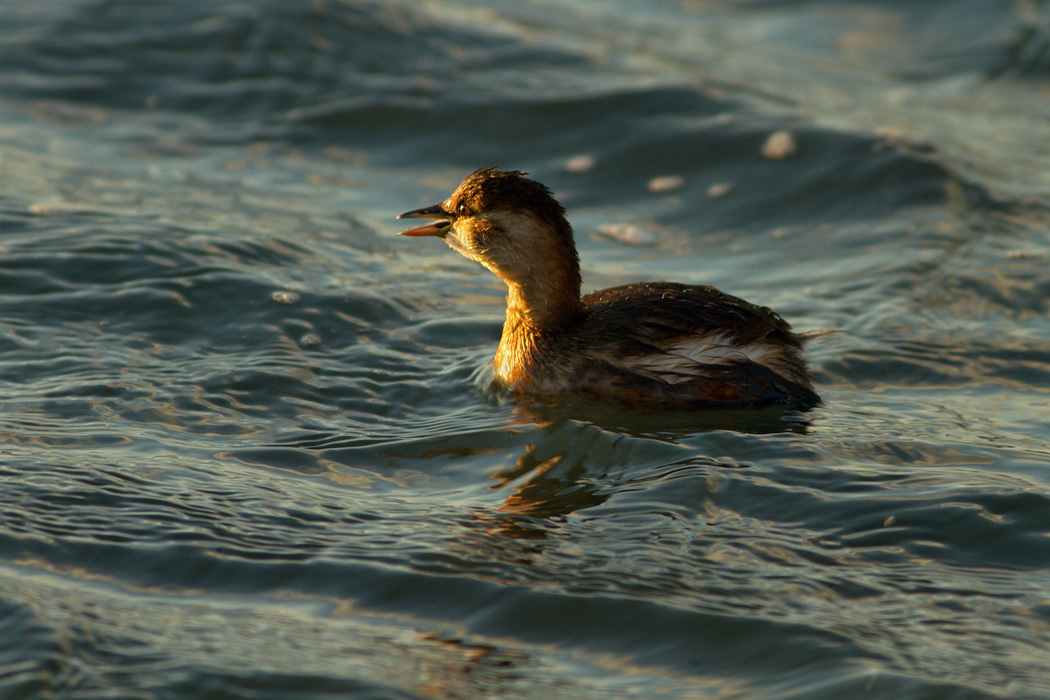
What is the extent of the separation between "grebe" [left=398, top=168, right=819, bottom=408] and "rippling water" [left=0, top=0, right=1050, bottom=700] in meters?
0.18

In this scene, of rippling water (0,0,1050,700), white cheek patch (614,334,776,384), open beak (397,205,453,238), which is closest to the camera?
rippling water (0,0,1050,700)

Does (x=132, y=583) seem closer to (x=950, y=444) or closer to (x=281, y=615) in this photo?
(x=281, y=615)

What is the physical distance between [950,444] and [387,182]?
579 cm

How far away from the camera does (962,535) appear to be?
16.4 feet

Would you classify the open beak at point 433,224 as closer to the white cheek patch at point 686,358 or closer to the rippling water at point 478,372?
the rippling water at point 478,372

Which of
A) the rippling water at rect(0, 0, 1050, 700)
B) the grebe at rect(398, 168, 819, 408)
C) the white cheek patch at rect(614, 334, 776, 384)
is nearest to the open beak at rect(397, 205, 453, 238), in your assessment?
the grebe at rect(398, 168, 819, 408)

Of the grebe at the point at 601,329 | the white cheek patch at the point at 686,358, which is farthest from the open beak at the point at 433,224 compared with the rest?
the white cheek patch at the point at 686,358

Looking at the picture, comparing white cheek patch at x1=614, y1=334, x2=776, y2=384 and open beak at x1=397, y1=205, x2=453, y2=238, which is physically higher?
open beak at x1=397, y1=205, x2=453, y2=238

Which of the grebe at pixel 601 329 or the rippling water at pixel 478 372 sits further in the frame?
the grebe at pixel 601 329

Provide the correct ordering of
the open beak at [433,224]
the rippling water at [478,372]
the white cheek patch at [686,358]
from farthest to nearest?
the open beak at [433,224] → the white cheek patch at [686,358] → the rippling water at [478,372]

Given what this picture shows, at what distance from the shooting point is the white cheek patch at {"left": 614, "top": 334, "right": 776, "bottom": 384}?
611 centimetres

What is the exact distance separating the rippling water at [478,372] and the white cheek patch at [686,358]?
281mm

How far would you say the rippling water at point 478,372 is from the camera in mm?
4238

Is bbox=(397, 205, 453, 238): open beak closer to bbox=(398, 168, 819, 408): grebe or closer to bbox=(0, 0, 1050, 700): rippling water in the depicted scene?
bbox=(398, 168, 819, 408): grebe
